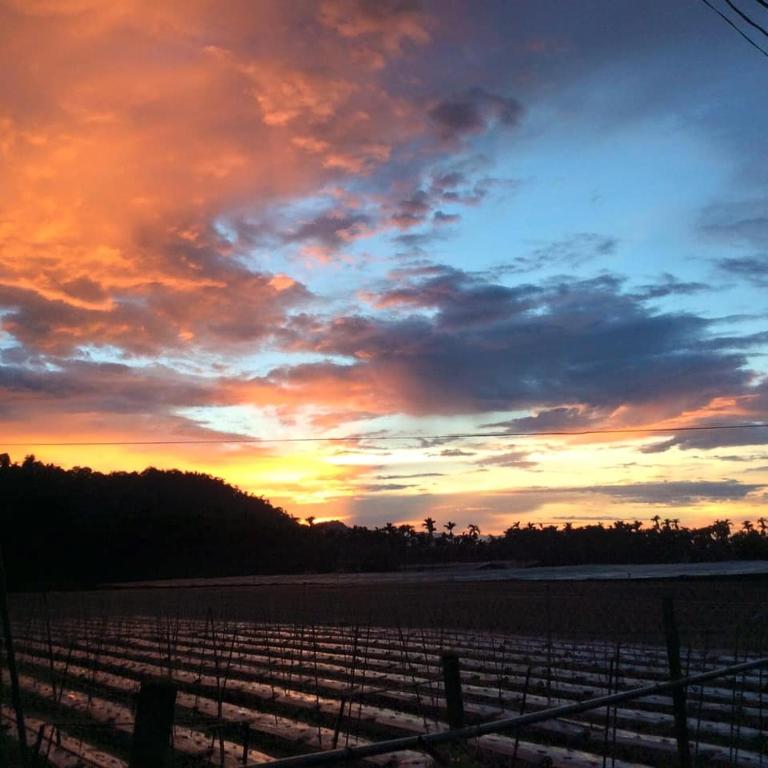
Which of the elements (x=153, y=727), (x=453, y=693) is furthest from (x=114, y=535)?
(x=153, y=727)

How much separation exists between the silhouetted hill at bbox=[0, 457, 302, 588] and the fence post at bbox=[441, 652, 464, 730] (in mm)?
45279

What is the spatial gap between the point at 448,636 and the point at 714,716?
586 cm

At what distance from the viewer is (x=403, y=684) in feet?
24.1

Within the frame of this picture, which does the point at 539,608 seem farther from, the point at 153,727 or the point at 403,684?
the point at 153,727

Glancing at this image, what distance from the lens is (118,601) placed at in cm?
2586

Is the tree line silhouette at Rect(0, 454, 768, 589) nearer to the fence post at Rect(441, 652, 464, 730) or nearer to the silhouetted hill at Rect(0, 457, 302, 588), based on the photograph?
the silhouetted hill at Rect(0, 457, 302, 588)

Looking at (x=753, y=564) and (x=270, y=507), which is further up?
(x=270, y=507)

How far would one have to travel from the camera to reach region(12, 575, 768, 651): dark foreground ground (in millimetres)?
11961

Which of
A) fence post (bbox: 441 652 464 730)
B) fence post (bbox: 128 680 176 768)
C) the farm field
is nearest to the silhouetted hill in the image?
the farm field

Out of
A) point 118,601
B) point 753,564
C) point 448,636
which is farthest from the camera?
point 118,601

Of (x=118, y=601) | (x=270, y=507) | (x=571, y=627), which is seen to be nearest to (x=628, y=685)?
(x=571, y=627)

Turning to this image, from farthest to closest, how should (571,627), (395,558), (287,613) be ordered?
(395,558)
(287,613)
(571,627)

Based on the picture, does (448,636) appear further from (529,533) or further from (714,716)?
(529,533)

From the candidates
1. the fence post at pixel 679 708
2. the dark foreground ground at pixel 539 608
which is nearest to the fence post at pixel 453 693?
the fence post at pixel 679 708
